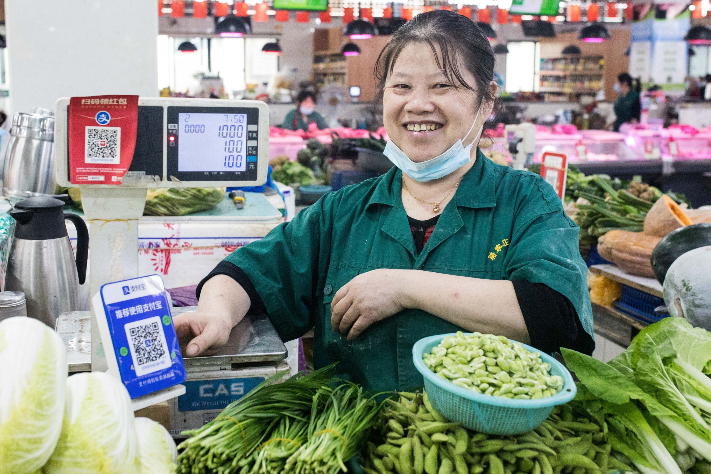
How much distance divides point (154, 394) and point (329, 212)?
2.55ft

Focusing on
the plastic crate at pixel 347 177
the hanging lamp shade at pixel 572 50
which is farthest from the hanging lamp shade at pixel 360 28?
the plastic crate at pixel 347 177

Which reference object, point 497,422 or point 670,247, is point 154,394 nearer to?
point 497,422

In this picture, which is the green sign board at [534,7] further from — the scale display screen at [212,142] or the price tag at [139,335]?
the price tag at [139,335]

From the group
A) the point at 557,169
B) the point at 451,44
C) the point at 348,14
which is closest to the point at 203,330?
the point at 451,44

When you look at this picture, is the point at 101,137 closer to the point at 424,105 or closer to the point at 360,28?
the point at 424,105

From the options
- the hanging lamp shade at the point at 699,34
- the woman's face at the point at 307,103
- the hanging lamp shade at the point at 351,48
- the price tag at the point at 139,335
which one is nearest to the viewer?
the price tag at the point at 139,335

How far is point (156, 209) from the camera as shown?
98.0 inches

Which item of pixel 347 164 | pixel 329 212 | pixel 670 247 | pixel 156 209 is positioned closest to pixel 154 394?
pixel 329 212

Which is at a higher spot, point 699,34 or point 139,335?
point 699,34

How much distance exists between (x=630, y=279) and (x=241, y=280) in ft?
7.02

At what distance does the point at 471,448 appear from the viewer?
1004 mm

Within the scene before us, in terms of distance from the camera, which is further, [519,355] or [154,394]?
[154,394]

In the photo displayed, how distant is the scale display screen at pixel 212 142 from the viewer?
1.26 metres

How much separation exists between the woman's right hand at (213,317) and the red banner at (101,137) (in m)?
0.36
